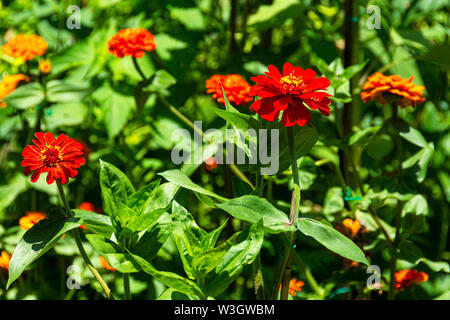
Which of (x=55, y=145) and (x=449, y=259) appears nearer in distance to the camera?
(x=55, y=145)

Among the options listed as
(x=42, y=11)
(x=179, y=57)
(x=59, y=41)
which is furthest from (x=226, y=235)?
(x=42, y=11)

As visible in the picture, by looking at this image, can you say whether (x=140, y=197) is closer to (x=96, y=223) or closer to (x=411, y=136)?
(x=96, y=223)

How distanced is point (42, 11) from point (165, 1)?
16.2 inches

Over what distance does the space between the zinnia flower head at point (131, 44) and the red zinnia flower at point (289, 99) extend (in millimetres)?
368

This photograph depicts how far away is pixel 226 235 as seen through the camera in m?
1.25

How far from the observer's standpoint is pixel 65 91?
3.83 ft

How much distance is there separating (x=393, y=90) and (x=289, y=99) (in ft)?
0.93

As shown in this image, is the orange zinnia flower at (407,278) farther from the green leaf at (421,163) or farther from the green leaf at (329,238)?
the green leaf at (329,238)

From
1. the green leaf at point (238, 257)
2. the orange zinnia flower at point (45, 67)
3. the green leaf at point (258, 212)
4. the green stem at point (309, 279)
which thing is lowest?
the green stem at point (309, 279)

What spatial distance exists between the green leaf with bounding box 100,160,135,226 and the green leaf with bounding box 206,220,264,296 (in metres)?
0.14

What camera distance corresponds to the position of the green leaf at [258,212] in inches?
25.4

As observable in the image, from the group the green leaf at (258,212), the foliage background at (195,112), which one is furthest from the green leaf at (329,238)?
the foliage background at (195,112)
